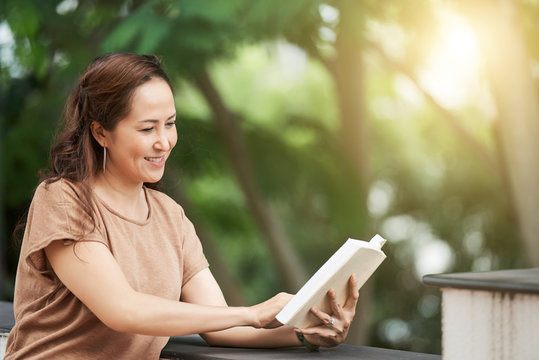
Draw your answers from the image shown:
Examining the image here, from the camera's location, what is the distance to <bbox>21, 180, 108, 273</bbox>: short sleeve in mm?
2021

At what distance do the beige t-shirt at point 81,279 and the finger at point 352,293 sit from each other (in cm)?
49

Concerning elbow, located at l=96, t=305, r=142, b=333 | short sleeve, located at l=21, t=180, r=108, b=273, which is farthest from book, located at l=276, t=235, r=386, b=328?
short sleeve, located at l=21, t=180, r=108, b=273

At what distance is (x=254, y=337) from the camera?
2377 mm

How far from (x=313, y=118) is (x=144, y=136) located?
580 centimetres

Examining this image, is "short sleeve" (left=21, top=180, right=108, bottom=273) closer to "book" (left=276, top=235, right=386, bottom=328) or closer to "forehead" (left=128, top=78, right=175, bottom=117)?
"forehead" (left=128, top=78, right=175, bottom=117)

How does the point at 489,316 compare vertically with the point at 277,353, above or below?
above

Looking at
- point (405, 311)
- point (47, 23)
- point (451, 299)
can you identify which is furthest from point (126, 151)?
point (405, 311)

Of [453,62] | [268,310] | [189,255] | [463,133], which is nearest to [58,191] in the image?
[189,255]

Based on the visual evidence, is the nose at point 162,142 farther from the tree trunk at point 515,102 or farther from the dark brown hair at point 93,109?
the tree trunk at point 515,102

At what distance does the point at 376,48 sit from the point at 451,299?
4844 mm

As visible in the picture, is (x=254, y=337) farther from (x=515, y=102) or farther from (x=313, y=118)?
(x=313, y=118)

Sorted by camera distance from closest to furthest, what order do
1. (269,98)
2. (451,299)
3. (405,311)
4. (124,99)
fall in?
(451,299), (124,99), (405,311), (269,98)

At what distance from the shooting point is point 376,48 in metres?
6.52

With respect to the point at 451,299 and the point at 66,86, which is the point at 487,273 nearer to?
the point at 451,299
